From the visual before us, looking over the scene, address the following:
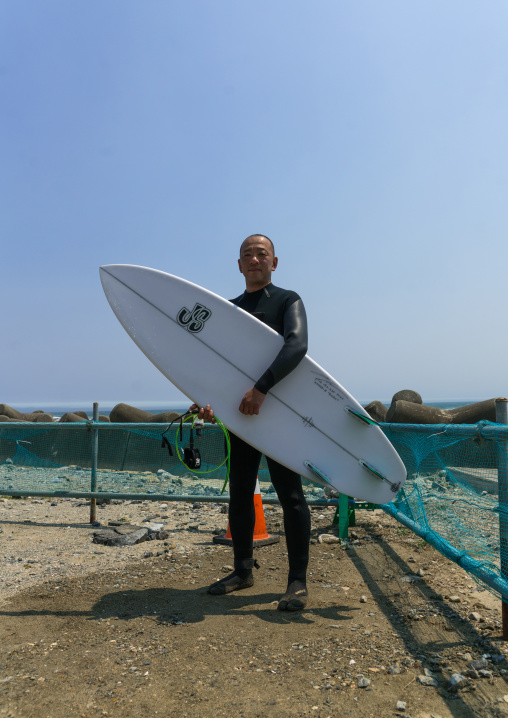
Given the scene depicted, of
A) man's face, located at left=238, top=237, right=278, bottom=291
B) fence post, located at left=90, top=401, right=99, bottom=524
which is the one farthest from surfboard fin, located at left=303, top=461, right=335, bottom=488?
fence post, located at left=90, top=401, right=99, bottom=524

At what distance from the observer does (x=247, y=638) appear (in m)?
2.49

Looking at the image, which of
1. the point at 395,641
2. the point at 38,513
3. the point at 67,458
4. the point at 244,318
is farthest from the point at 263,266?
the point at 67,458

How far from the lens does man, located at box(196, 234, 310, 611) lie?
9.73ft

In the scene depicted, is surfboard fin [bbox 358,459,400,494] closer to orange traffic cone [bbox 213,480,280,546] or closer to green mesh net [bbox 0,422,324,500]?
orange traffic cone [bbox 213,480,280,546]

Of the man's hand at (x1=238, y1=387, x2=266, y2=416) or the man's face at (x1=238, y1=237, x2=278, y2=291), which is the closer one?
the man's hand at (x1=238, y1=387, x2=266, y2=416)

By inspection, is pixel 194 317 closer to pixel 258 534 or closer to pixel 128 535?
pixel 258 534

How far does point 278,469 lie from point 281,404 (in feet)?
1.32

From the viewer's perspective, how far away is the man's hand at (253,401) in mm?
2959

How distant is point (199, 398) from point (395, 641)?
1.73 metres

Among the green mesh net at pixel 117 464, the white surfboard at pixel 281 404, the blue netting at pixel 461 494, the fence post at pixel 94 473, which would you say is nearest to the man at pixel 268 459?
the white surfboard at pixel 281 404

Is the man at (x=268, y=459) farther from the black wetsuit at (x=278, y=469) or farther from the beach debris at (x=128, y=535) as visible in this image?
the beach debris at (x=128, y=535)

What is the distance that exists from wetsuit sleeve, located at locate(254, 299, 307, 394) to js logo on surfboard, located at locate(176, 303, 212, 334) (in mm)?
735

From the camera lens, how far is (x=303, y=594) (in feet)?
9.61

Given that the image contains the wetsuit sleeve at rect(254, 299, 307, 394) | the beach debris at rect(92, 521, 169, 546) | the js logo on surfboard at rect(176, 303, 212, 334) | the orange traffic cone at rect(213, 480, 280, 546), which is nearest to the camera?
the wetsuit sleeve at rect(254, 299, 307, 394)
